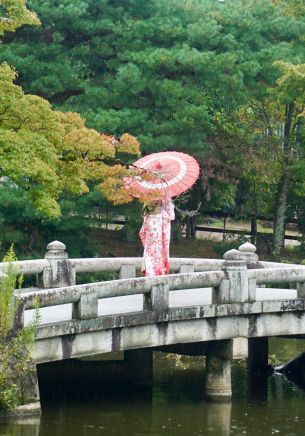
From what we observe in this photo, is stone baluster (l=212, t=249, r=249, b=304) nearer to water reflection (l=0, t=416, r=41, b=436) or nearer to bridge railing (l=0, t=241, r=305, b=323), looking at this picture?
bridge railing (l=0, t=241, r=305, b=323)

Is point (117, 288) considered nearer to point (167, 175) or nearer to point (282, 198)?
point (167, 175)

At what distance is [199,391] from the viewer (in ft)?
71.7

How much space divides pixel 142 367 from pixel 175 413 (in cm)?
253

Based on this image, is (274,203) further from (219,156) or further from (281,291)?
(281,291)

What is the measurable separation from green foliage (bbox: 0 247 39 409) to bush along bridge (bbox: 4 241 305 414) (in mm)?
163

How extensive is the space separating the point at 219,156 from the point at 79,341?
71.4 ft

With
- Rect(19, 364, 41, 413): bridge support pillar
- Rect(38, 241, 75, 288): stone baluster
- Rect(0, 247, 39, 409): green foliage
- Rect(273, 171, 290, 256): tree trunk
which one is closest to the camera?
Rect(0, 247, 39, 409): green foliage

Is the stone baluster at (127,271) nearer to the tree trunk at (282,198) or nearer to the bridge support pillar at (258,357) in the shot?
the bridge support pillar at (258,357)

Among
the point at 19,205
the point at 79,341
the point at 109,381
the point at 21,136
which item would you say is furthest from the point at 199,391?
the point at 19,205

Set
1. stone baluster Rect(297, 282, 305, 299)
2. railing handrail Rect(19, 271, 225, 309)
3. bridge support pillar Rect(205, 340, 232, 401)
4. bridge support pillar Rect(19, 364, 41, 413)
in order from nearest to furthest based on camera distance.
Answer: bridge support pillar Rect(19, 364, 41, 413), railing handrail Rect(19, 271, 225, 309), bridge support pillar Rect(205, 340, 232, 401), stone baluster Rect(297, 282, 305, 299)

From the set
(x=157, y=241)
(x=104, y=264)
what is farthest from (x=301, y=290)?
(x=104, y=264)

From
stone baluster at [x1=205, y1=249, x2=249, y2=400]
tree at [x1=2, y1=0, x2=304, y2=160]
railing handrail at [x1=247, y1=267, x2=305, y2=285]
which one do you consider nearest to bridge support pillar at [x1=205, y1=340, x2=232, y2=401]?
stone baluster at [x1=205, y1=249, x2=249, y2=400]

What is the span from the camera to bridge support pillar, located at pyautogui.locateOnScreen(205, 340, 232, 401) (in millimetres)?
20906

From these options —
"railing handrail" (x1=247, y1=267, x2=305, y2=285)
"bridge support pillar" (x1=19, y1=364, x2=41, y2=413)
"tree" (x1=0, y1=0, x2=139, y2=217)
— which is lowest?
"bridge support pillar" (x1=19, y1=364, x2=41, y2=413)
